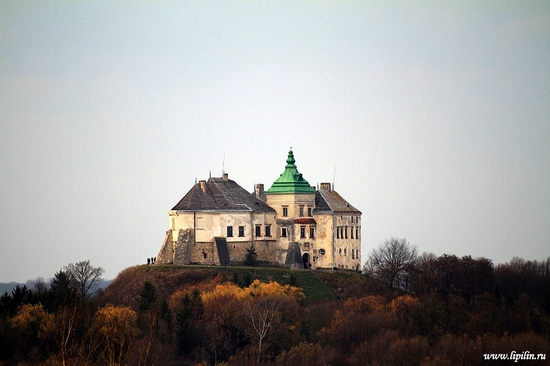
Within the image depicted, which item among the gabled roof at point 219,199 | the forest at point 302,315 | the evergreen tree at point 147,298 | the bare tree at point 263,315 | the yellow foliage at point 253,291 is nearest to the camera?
the forest at point 302,315

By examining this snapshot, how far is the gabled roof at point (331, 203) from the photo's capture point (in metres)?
109

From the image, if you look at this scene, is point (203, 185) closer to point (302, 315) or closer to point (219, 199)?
point (219, 199)

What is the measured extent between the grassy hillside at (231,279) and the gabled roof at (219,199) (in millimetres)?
5316

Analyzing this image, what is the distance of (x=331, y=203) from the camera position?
110562 millimetres

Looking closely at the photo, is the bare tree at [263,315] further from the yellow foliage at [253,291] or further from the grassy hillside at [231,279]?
the grassy hillside at [231,279]

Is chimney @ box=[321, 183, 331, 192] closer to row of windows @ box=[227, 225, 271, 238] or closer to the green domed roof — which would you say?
the green domed roof

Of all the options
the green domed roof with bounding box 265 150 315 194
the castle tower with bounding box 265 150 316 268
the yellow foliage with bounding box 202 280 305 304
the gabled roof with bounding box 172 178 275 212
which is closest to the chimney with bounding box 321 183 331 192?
the green domed roof with bounding box 265 150 315 194

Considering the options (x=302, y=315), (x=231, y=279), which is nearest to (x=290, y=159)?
(x=231, y=279)

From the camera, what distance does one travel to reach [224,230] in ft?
344

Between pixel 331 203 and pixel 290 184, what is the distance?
15.0ft

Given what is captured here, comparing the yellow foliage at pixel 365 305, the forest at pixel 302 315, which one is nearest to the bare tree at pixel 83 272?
the forest at pixel 302 315

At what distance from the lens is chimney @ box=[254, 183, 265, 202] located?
110m

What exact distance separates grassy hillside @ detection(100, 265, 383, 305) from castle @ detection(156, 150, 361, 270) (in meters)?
1.64

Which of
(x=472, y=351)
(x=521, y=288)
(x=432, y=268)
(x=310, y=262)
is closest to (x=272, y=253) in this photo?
(x=310, y=262)
